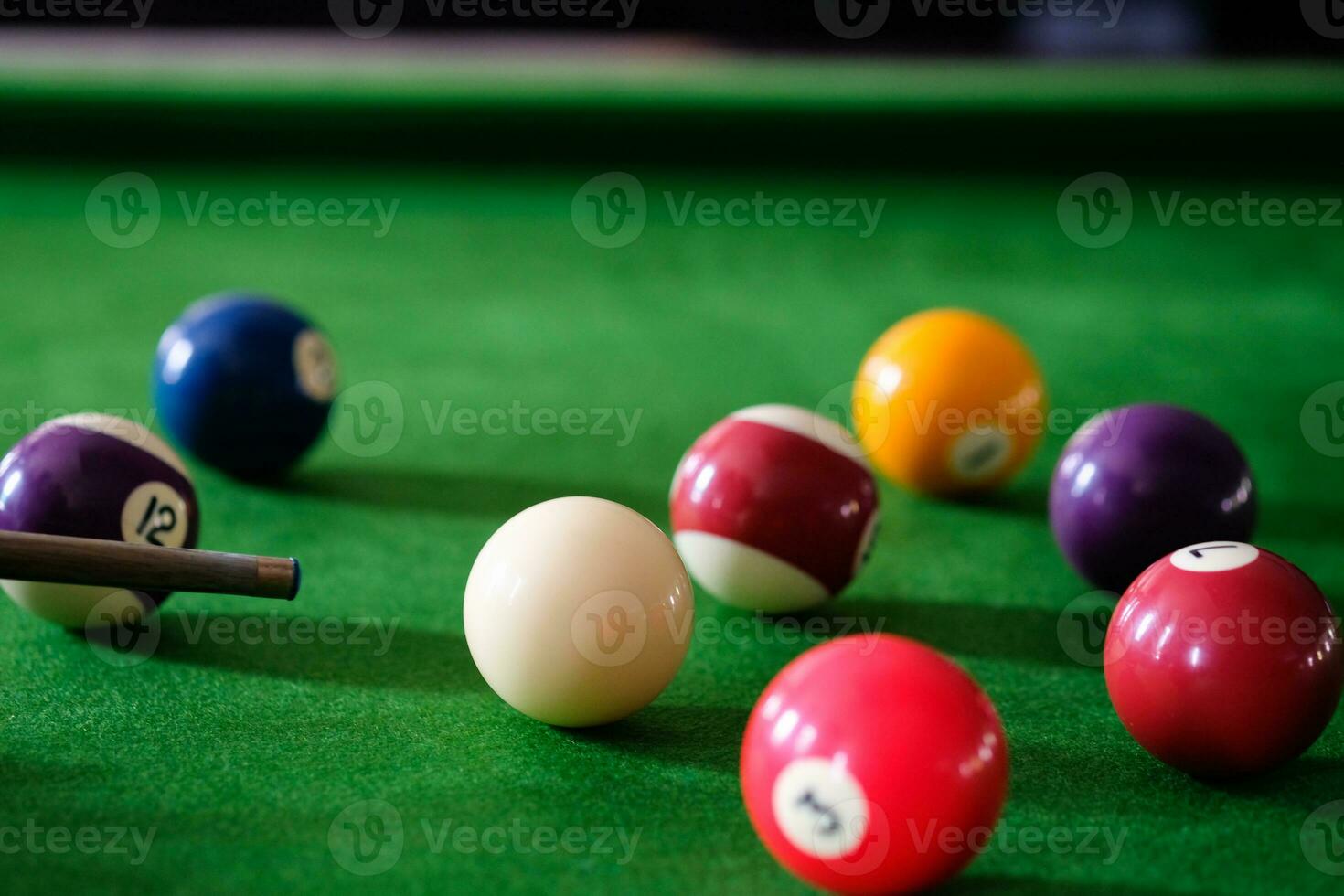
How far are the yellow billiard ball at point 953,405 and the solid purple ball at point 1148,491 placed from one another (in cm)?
45

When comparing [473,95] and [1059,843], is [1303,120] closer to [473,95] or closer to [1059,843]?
[473,95]

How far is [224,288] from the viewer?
213 inches

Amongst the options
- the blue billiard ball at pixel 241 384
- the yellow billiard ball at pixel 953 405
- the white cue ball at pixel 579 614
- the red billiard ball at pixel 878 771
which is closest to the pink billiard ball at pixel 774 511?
the white cue ball at pixel 579 614

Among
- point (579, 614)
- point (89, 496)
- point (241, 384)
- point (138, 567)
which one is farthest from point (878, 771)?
point (241, 384)

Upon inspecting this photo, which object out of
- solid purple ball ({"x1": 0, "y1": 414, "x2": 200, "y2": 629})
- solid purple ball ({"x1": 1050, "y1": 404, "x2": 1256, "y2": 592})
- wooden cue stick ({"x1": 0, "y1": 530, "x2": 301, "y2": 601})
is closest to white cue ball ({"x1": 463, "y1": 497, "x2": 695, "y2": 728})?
wooden cue stick ({"x1": 0, "y1": 530, "x2": 301, "y2": 601})

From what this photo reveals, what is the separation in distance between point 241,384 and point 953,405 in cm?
171

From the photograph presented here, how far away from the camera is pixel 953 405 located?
3527 millimetres

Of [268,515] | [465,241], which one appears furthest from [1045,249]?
[268,515]

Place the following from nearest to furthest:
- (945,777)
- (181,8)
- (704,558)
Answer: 1. (945,777)
2. (704,558)
3. (181,8)

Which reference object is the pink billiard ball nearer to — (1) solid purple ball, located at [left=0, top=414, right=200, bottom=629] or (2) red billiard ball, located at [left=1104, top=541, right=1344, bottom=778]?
(2) red billiard ball, located at [left=1104, top=541, right=1344, bottom=778]

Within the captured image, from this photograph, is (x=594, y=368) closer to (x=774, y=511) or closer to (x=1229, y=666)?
(x=774, y=511)

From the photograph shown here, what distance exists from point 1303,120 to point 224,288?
451 cm

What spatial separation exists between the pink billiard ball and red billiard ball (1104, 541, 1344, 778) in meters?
0.66

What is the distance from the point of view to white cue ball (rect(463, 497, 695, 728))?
2.38 m
